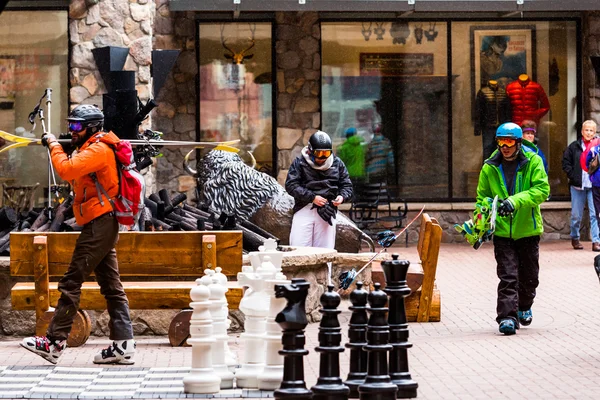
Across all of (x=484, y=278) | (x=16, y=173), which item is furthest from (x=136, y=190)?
(x=16, y=173)

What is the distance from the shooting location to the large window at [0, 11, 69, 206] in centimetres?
1789

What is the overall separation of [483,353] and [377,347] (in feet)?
10.3

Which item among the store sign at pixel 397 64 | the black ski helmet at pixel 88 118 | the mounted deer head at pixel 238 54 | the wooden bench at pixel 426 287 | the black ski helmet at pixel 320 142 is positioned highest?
the mounted deer head at pixel 238 54

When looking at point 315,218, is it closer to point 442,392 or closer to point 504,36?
point 442,392

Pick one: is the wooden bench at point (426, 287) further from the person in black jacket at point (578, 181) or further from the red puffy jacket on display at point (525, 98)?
the red puffy jacket on display at point (525, 98)

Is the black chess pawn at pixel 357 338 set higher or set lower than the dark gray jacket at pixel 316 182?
lower

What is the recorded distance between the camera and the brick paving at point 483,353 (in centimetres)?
801

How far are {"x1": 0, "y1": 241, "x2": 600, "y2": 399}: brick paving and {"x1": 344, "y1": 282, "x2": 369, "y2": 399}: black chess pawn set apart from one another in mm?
881

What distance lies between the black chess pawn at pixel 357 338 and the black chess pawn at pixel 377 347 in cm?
6

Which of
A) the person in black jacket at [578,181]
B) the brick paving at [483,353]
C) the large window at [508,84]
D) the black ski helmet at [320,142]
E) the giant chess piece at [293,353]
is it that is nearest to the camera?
the giant chess piece at [293,353]

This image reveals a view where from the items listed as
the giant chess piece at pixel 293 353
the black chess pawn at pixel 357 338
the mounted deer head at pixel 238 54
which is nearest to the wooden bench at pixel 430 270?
the black chess pawn at pixel 357 338

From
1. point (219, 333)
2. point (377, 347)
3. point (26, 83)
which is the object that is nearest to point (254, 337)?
point (219, 333)

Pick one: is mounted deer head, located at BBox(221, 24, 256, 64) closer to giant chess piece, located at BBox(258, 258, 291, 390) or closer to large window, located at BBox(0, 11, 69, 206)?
large window, located at BBox(0, 11, 69, 206)

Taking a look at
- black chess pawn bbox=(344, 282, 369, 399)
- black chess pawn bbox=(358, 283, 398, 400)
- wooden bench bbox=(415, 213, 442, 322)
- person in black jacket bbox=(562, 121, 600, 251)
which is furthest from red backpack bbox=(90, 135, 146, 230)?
person in black jacket bbox=(562, 121, 600, 251)
